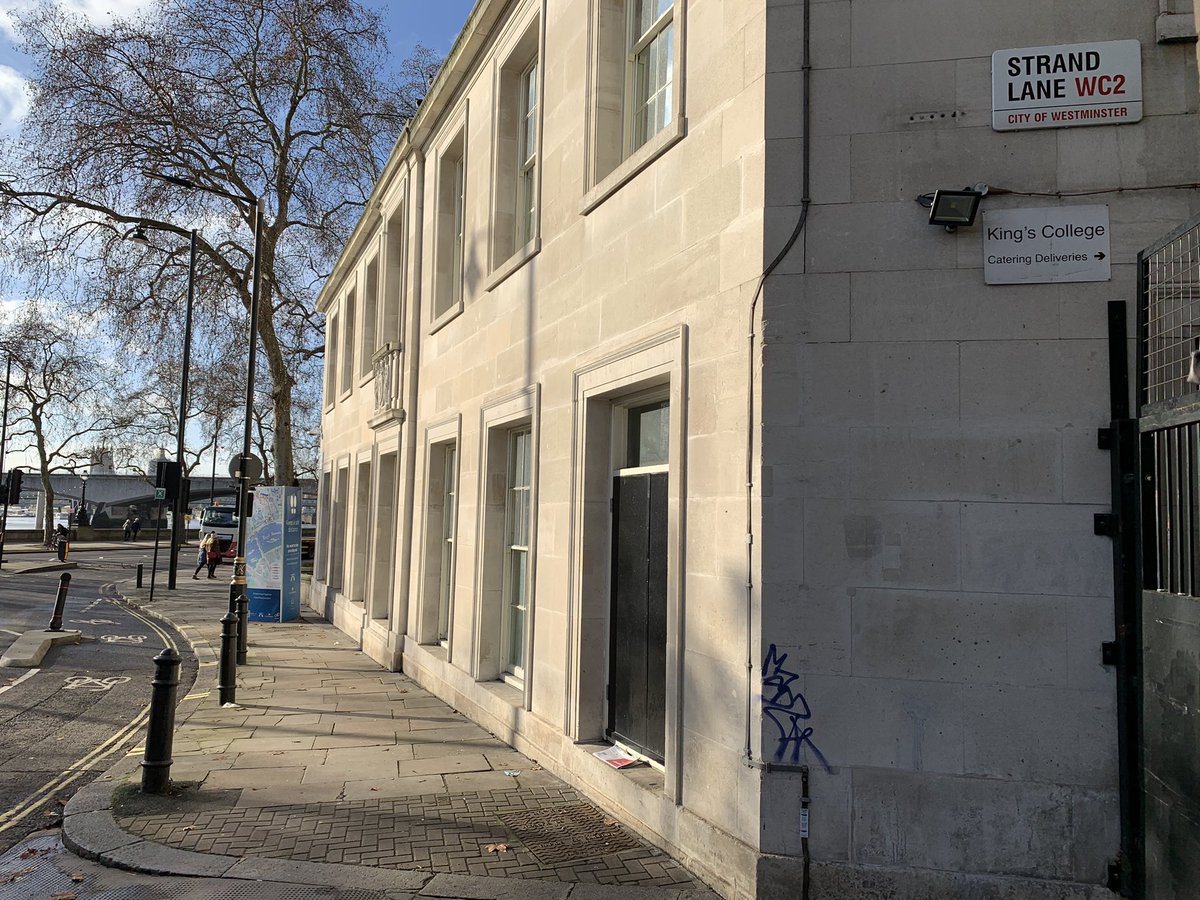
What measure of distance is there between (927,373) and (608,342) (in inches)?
103

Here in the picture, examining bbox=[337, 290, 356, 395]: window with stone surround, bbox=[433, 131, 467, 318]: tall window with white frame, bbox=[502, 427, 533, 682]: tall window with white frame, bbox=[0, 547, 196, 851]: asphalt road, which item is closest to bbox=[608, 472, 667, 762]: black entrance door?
bbox=[502, 427, 533, 682]: tall window with white frame

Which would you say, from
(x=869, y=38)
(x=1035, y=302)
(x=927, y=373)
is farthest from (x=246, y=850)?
(x=869, y=38)

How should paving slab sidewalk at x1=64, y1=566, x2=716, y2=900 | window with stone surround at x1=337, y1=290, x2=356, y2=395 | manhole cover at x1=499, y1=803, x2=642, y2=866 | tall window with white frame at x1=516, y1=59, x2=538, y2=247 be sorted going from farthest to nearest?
window with stone surround at x1=337, y1=290, x2=356, y2=395 < tall window with white frame at x1=516, y1=59, x2=538, y2=247 < manhole cover at x1=499, y1=803, x2=642, y2=866 < paving slab sidewalk at x1=64, y1=566, x2=716, y2=900

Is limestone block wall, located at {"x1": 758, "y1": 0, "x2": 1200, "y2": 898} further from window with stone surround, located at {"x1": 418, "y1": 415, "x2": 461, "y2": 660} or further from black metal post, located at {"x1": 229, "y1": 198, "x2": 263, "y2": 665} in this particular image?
black metal post, located at {"x1": 229, "y1": 198, "x2": 263, "y2": 665}

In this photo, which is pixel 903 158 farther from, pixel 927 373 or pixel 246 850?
pixel 246 850

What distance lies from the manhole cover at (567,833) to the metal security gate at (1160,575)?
2702mm

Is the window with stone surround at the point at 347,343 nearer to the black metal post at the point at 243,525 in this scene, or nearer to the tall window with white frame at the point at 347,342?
the tall window with white frame at the point at 347,342

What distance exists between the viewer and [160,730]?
21.0 feet

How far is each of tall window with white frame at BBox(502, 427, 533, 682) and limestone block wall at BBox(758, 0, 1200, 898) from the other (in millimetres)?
4326

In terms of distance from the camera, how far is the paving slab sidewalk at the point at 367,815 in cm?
502

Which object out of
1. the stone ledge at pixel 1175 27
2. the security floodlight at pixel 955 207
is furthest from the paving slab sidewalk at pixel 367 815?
the stone ledge at pixel 1175 27

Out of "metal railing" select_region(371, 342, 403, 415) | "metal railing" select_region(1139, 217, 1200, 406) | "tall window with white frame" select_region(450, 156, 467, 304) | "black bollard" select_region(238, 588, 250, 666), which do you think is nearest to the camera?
"metal railing" select_region(1139, 217, 1200, 406)

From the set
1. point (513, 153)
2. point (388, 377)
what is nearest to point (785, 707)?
point (513, 153)

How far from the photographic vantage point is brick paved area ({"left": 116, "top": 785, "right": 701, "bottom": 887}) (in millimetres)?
5129
